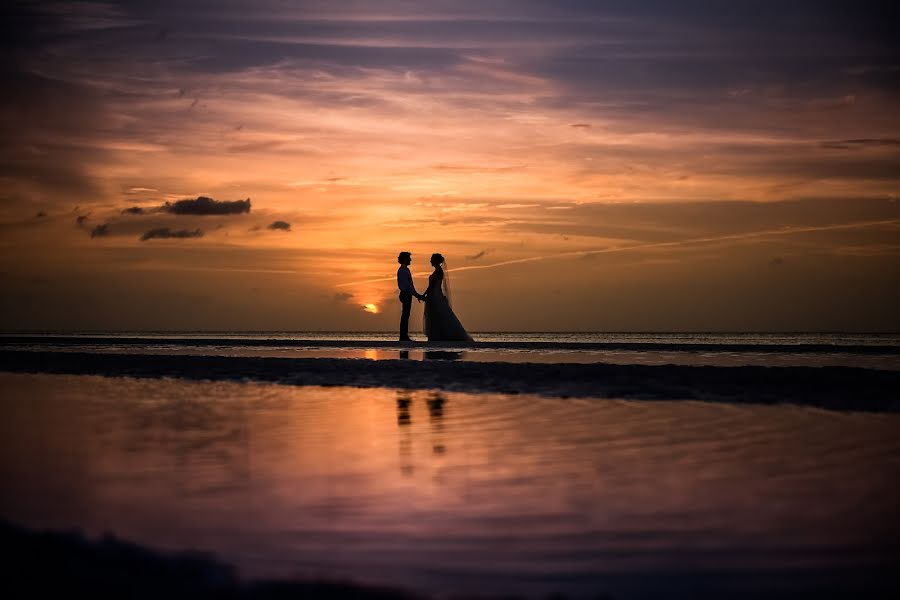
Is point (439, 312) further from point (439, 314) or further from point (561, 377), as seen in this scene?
point (561, 377)

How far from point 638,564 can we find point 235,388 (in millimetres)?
12351

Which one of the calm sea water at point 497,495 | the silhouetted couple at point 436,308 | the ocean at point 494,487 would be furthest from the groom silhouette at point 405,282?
the calm sea water at point 497,495

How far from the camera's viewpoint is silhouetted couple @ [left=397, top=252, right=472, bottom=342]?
101 feet

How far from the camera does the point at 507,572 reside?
4090mm

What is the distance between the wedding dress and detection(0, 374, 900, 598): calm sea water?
68.1 feet

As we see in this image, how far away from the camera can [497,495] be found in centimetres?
575

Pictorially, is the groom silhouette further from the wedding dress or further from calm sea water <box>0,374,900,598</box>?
calm sea water <box>0,374,900,598</box>

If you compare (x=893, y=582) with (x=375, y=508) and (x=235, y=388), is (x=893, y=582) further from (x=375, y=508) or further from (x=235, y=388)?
(x=235, y=388)

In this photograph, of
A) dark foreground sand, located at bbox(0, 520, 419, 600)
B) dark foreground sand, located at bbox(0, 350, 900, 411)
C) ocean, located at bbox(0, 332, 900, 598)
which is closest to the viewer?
dark foreground sand, located at bbox(0, 520, 419, 600)

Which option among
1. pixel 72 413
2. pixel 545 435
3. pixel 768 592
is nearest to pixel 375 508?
pixel 768 592

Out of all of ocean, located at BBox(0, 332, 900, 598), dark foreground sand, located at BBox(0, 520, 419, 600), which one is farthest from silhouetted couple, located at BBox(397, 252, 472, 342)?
dark foreground sand, located at BBox(0, 520, 419, 600)

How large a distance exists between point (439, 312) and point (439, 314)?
0.25ft

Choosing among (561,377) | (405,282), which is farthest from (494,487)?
(405,282)

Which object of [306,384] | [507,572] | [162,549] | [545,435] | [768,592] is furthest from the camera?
[306,384]
